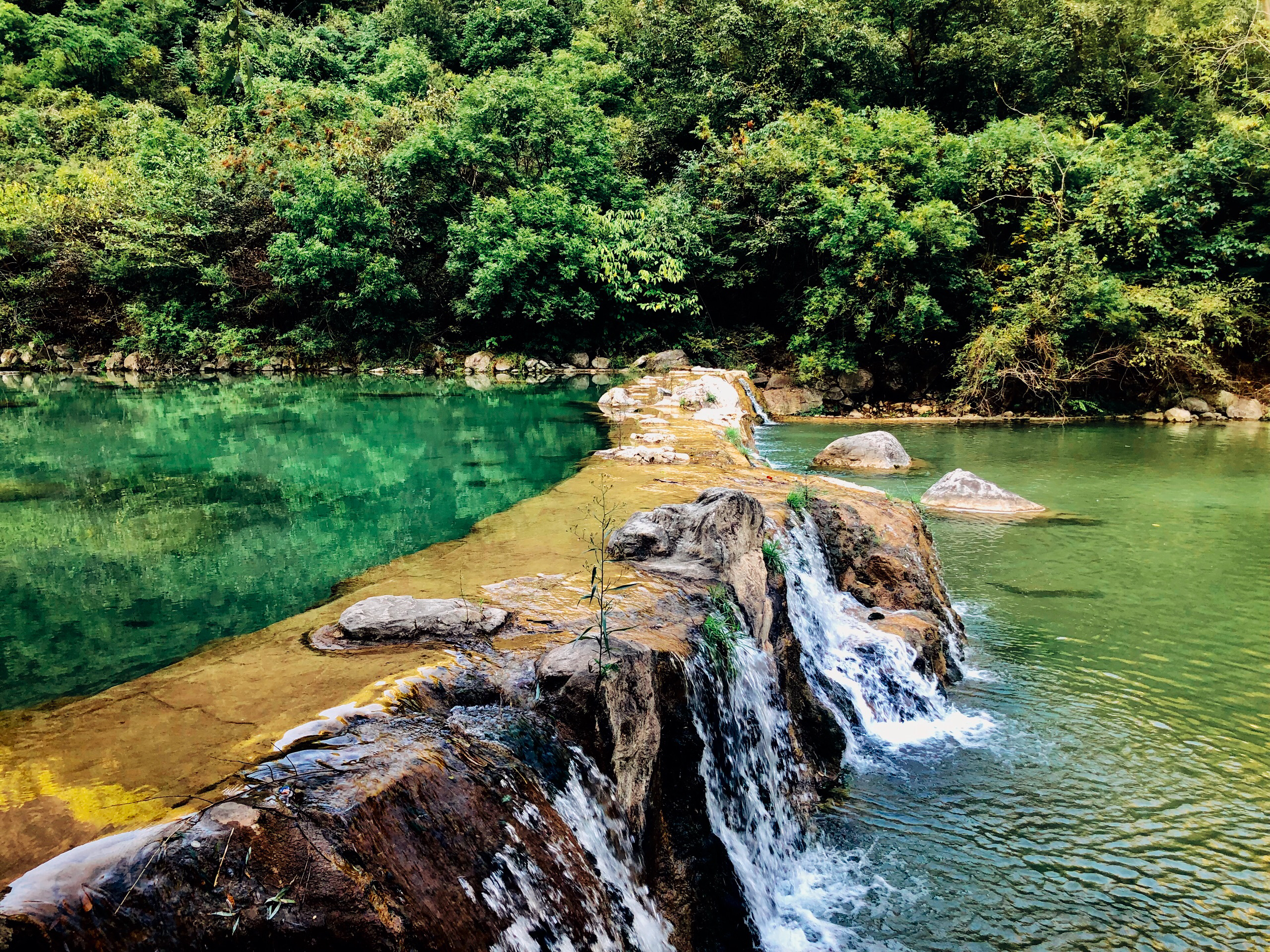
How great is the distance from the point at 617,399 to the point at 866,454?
490cm

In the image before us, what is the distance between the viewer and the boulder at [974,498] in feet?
32.9

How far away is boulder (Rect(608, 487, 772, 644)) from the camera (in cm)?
483

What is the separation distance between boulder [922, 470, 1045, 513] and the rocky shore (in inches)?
176

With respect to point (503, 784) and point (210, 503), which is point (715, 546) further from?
point (210, 503)

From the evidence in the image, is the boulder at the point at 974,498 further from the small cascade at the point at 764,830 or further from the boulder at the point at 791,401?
the boulder at the point at 791,401

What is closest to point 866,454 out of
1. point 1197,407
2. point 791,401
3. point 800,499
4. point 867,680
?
point 800,499

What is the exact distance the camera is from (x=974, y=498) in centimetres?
1011

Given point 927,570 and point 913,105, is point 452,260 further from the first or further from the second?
point 927,570

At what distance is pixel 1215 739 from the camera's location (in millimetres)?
4988

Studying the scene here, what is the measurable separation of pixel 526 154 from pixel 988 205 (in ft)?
43.8

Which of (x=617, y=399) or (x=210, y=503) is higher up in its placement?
(x=617, y=399)

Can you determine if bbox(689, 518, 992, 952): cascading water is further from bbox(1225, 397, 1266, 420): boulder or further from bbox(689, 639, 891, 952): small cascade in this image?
bbox(1225, 397, 1266, 420): boulder

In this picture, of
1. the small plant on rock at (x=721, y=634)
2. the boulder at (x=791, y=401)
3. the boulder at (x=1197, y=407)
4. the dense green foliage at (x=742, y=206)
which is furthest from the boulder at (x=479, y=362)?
the small plant on rock at (x=721, y=634)

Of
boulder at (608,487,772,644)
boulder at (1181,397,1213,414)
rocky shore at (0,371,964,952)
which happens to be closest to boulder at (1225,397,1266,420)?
boulder at (1181,397,1213,414)
